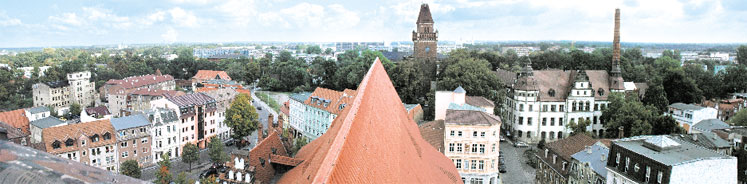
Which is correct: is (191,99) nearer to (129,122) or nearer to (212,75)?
(129,122)

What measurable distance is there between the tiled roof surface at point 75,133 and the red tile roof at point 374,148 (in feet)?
109

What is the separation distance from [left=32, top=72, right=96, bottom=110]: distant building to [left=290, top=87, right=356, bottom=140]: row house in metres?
46.3

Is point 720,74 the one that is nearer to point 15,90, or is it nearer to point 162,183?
point 162,183

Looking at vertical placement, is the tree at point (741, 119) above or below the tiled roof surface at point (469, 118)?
below

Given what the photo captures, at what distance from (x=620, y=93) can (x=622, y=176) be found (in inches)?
1190

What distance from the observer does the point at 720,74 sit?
75.2 m

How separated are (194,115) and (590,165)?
37.1m

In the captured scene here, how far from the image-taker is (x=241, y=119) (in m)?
49.7

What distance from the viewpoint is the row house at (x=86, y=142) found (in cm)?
3738

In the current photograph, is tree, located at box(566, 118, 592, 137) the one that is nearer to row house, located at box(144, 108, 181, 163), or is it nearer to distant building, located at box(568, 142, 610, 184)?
distant building, located at box(568, 142, 610, 184)

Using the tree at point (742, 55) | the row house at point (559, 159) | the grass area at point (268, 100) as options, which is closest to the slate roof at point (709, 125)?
the row house at point (559, 159)

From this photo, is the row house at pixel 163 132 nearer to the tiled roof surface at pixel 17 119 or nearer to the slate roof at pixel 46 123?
the slate roof at pixel 46 123

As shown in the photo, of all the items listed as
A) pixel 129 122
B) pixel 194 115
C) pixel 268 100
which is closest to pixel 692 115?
pixel 194 115

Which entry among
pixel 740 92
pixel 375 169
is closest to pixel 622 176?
pixel 375 169
